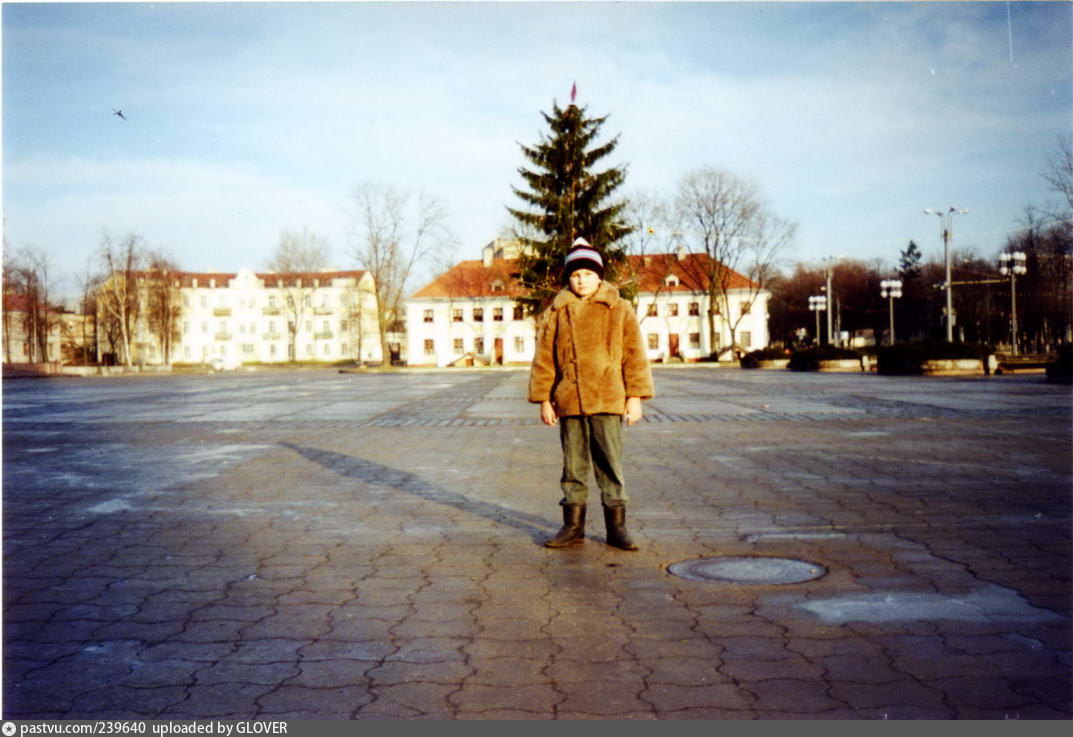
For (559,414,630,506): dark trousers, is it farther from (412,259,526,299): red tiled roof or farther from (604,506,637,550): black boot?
(412,259,526,299): red tiled roof

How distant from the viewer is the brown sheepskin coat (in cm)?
531

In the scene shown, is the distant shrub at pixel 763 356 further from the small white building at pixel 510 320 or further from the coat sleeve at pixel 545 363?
the coat sleeve at pixel 545 363

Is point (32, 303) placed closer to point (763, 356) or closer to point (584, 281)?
point (763, 356)

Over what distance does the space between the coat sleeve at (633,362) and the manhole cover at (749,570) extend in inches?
40.7

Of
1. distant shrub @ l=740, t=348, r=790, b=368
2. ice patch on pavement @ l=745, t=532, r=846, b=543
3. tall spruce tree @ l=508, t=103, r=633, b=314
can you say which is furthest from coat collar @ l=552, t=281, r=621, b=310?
distant shrub @ l=740, t=348, r=790, b=368

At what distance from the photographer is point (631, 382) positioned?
17.7 ft

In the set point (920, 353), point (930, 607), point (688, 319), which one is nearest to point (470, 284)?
point (688, 319)

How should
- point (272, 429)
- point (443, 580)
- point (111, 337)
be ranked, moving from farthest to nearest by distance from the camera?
point (111, 337) → point (272, 429) → point (443, 580)

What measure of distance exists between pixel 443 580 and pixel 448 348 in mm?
84037

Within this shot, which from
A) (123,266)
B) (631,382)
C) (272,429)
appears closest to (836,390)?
(272,429)

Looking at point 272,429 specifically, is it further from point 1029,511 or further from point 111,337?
point 111,337

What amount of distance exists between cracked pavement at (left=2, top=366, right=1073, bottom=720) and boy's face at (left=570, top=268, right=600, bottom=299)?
5.11ft

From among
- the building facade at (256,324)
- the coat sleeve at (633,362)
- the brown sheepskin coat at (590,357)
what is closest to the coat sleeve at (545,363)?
the brown sheepskin coat at (590,357)

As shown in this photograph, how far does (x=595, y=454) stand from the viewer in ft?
18.0
